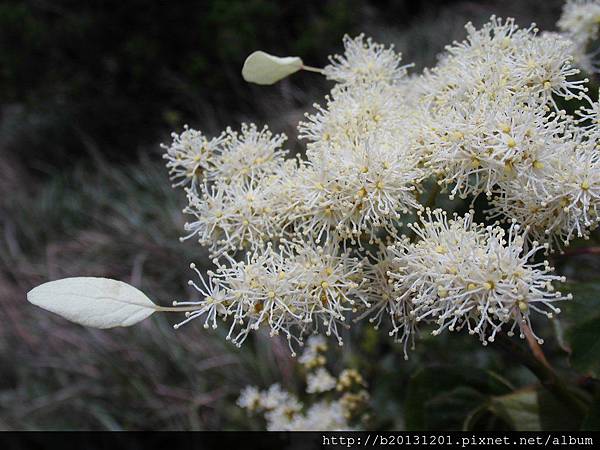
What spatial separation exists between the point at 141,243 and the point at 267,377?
3.41ft

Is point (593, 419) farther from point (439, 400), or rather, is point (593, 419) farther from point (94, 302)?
point (94, 302)

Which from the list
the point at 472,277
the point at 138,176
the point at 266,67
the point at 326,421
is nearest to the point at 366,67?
the point at 266,67

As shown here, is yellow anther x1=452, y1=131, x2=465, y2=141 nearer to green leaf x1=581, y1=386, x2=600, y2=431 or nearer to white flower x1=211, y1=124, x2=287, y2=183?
white flower x1=211, y1=124, x2=287, y2=183

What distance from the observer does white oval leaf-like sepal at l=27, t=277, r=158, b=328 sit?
590mm

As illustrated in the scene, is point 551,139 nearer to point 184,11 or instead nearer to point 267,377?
point 267,377

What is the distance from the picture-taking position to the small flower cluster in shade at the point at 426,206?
0.57 m

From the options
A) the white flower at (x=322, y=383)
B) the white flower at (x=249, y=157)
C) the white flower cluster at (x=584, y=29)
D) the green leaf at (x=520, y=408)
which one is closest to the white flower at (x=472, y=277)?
the white flower at (x=249, y=157)

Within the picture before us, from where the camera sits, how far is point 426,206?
0.68 metres

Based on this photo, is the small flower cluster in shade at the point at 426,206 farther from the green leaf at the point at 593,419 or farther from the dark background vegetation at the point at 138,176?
the dark background vegetation at the point at 138,176

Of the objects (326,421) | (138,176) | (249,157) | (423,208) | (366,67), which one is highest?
(138,176)

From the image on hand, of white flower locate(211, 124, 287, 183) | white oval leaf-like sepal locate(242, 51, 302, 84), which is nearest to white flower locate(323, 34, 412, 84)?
white oval leaf-like sepal locate(242, 51, 302, 84)

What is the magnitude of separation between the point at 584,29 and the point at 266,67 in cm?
54

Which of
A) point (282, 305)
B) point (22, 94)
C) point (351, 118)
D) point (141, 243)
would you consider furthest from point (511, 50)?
point (22, 94)

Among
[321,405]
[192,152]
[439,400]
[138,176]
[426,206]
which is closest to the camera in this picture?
[426,206]
